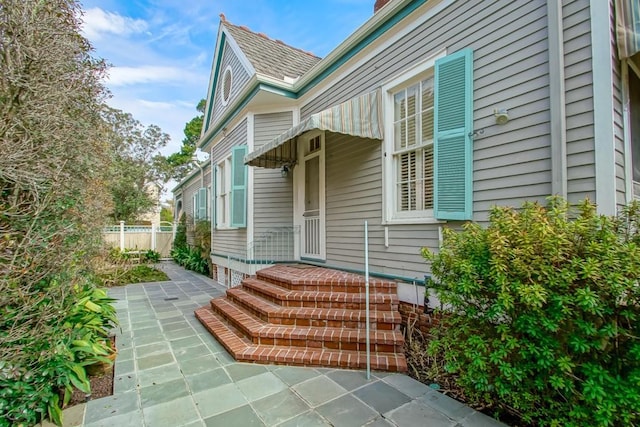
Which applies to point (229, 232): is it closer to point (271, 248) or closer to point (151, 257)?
point (271, 248)

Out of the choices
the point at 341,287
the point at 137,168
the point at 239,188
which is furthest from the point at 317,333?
the point at 137,168

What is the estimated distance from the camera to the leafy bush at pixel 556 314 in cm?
164

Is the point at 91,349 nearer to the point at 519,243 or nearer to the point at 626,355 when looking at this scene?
the point at 519,243

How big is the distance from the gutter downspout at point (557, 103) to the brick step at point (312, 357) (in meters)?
2.23

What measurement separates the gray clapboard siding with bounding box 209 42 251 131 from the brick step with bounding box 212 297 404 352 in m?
5.40

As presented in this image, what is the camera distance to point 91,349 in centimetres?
255

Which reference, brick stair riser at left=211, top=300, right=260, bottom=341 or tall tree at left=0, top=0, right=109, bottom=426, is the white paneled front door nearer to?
brick stair riser at left=211, top=300, right=260, bottom=341

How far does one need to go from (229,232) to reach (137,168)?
493 inches

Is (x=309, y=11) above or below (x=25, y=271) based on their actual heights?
above

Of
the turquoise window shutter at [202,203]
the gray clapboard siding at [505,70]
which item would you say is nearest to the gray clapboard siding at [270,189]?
the gray clapboard siding at [505,70]

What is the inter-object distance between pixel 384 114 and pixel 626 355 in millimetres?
3494

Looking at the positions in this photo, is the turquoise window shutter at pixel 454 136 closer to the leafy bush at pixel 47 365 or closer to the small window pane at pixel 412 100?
the small window pane at pixel 412 100

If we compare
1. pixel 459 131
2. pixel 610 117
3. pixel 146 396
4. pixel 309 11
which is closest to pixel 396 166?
pixel 459 131

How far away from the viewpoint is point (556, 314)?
1.77 metres
